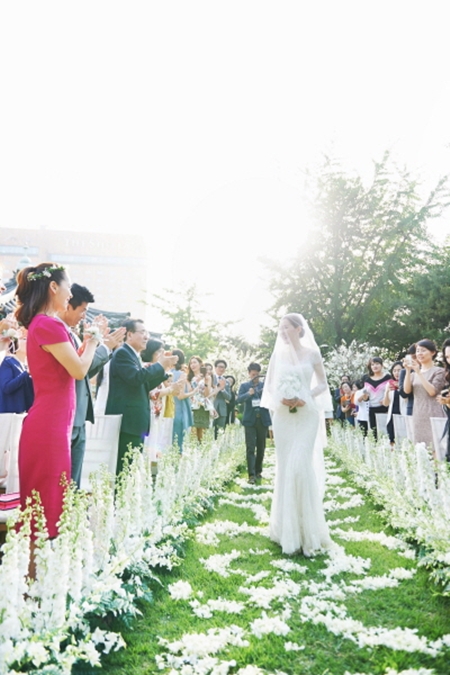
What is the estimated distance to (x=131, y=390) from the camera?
5.60 m

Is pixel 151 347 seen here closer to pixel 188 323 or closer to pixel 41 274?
pixel 41 274

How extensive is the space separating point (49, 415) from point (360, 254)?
31.9m

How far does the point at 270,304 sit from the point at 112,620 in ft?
106

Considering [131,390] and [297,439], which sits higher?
[131,390]

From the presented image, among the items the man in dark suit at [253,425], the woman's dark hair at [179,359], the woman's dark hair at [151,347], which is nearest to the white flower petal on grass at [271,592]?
the woman's dark hair at [151,347]

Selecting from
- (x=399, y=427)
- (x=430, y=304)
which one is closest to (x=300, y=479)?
(x=399, y=427)

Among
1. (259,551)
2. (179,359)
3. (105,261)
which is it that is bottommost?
(259,551)

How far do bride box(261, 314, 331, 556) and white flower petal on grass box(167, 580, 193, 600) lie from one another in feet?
5.02

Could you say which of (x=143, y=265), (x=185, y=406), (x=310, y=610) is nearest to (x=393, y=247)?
(x=185, y=406)

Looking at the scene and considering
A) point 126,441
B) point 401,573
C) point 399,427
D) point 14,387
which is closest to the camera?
point 401,573

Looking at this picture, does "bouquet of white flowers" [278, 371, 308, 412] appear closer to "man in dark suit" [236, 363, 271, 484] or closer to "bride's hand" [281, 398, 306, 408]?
"bride's hand" [281, 398, 306, 408]

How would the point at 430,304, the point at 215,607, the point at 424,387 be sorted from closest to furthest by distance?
the point at 215,607 → the point at 424,387 → the point at 430,304

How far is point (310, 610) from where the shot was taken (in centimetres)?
388

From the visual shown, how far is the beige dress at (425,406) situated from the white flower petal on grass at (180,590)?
4.00 metres
